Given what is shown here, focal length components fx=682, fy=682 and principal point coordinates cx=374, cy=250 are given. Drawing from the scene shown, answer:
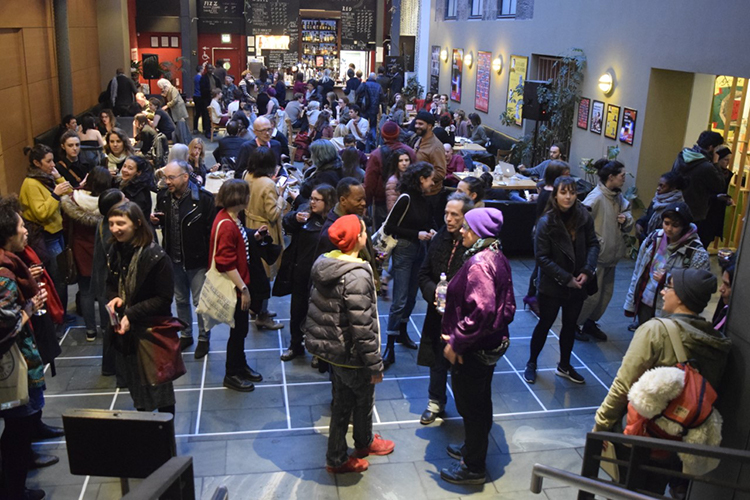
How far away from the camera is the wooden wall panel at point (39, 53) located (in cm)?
955

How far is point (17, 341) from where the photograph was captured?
3.54 meters

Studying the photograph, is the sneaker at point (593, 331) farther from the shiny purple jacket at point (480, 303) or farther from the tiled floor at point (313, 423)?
the shiny purple jacket at point (480, 303)

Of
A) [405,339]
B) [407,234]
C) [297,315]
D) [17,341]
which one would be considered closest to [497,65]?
[405,339]

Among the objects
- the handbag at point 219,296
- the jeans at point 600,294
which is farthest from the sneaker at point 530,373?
the handbag at point 219,296

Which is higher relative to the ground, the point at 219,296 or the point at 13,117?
the point at 13,117

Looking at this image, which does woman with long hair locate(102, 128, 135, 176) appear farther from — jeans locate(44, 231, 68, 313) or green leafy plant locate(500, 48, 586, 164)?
green leafy plant locate(500, 48, 586, 164)

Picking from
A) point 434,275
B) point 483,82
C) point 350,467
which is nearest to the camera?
point 350,467

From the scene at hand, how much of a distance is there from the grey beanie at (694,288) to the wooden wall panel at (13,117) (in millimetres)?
7765

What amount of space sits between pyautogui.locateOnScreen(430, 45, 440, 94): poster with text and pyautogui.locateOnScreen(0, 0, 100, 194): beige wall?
9.70 metres

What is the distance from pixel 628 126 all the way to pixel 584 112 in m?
1.56

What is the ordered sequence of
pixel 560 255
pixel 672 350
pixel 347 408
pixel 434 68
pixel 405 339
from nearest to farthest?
1. pixel 672 350
2. pixel 347 408
3. pixel 560 255
4. pixel 405 339
5. pixel 434 68

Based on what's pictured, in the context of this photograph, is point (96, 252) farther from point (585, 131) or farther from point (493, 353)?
point (585, 131)

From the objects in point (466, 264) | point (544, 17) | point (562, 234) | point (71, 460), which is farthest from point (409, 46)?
point (71, 460)

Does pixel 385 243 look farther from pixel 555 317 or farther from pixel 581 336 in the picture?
pixel 581 336
